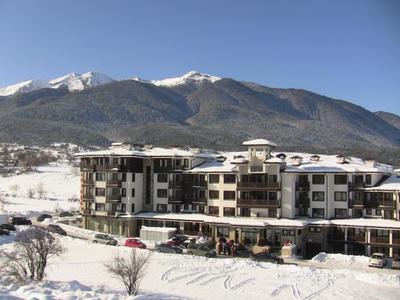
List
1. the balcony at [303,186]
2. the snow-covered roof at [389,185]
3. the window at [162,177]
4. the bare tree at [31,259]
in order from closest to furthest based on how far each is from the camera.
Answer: the bare tree at [31,259] → the snow-covered roof at [389,185] → the balcony at [303,186] → the window at [162,177]

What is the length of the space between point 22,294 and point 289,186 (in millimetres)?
45419

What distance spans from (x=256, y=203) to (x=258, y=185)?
2504 mm

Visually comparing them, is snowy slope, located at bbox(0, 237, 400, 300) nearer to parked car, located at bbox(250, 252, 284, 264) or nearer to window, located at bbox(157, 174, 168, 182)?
parked car, located at bbox(250, 252, 284, 264)

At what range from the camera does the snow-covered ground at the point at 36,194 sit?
4722 inches

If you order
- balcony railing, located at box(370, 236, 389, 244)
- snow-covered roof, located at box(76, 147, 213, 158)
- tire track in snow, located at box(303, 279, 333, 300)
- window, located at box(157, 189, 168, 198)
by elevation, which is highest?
snow-covered roof, located at box(76, 147, 213, 158)

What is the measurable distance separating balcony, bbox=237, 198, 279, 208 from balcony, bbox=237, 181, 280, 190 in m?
1.67

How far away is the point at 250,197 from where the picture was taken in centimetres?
7312

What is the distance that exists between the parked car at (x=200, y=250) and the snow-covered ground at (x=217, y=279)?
107 inches

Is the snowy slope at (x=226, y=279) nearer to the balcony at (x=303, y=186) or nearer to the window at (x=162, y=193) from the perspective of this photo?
Answer: the balcony at (x=303, y=186)

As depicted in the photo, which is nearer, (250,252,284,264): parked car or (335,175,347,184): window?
(250,252,284,264): parked car

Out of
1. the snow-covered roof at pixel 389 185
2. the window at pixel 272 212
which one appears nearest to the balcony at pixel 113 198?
the window at pixel 272 212

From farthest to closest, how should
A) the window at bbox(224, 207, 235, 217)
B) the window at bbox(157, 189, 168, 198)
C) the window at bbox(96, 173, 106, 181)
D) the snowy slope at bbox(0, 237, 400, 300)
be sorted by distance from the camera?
the window at bbox(96, 173, 106, 181), the window at bbox(157, 189, 168, 198), the window at bbox(224, 207, 235, 217), the snowy slope at bbox(0, 237, 400, 300)

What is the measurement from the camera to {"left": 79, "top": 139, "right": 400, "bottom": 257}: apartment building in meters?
67.3

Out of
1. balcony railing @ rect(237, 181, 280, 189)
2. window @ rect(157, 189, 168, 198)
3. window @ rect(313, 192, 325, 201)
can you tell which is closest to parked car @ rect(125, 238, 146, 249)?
window @ rect(157, 189, 168, 198)
